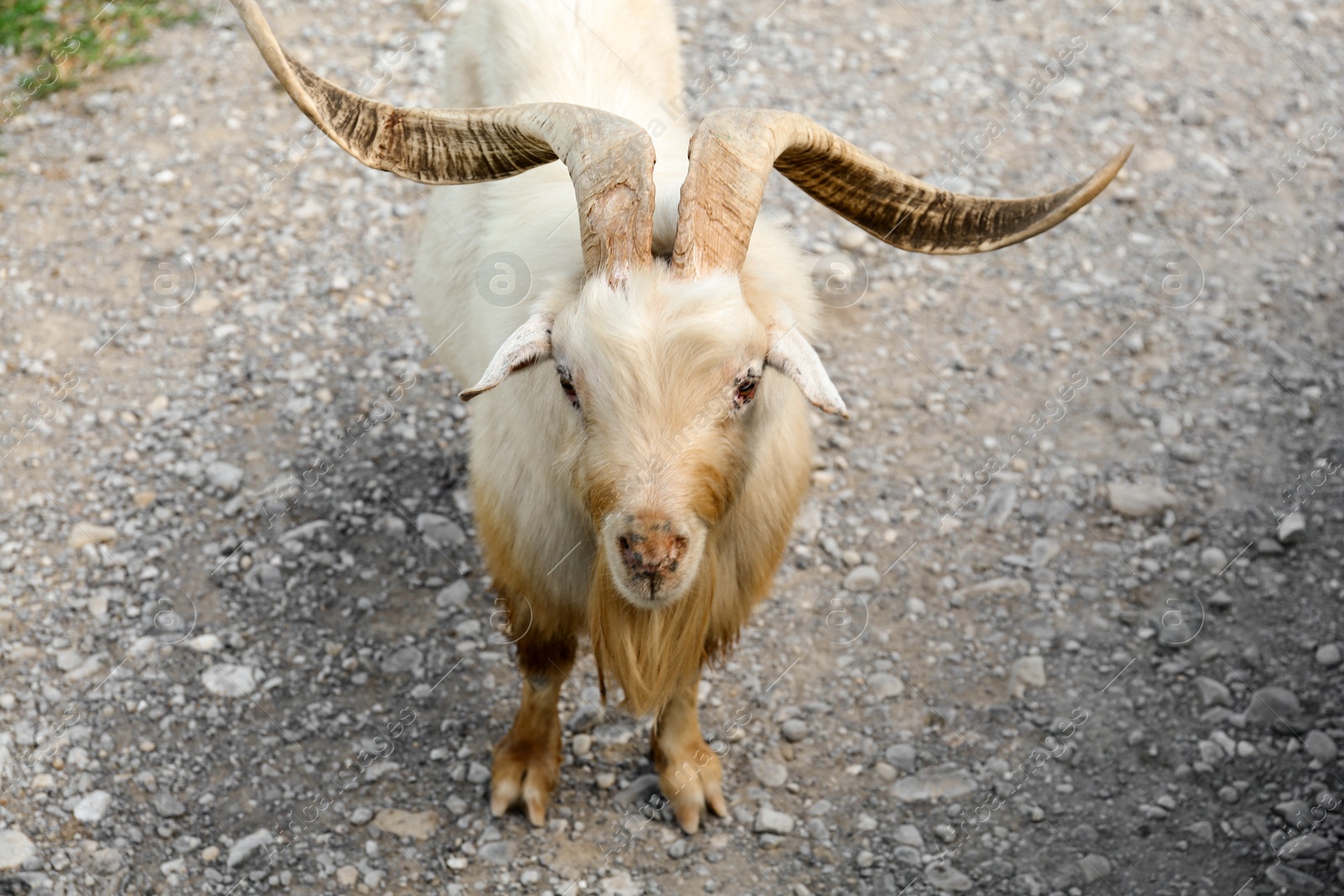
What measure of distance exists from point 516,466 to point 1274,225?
5.99 m

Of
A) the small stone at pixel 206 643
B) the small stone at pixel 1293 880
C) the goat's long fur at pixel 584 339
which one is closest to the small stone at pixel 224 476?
the small stone at pixel 206 643

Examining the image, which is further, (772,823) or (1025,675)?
(1025,675)

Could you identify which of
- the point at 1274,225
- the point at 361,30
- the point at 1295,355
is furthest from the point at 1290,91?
the point at 361,30

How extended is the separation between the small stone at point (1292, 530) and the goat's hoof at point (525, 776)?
13.1 ft

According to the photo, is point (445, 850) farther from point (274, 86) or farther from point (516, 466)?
point (274, 86)

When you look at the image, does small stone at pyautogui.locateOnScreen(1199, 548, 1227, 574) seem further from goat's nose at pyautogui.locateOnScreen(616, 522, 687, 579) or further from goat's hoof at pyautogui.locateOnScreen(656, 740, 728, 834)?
goat's nose at pyautogui.locateOnScreen(616, 522, 687, 579)

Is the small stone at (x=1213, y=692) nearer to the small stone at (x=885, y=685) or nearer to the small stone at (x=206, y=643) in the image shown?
the small stone at (x=885, y=685)

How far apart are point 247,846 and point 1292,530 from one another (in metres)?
5.46

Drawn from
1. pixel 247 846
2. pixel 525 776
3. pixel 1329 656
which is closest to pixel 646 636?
pixel 525 776

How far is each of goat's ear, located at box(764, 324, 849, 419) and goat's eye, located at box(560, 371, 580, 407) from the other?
661 mm

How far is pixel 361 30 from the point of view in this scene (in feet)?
29.1

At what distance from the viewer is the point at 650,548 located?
3594 mm

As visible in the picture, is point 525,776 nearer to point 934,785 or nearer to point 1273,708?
point 934,785

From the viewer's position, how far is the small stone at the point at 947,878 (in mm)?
4945
